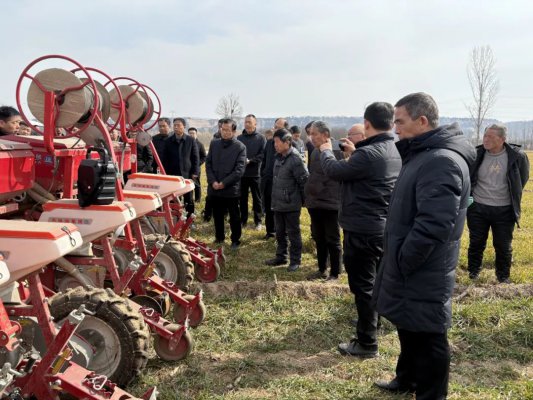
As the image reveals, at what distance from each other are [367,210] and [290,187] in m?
2.75

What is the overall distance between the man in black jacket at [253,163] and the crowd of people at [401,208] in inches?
59.0

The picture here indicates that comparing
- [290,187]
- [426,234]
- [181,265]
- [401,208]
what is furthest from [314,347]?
[290,187]

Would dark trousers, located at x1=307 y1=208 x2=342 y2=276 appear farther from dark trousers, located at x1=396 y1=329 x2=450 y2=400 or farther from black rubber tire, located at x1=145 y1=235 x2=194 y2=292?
dark trousers, located at x1=396 y1=329 x2=450 y2=400

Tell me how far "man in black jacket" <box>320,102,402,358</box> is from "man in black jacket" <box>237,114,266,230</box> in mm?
5141

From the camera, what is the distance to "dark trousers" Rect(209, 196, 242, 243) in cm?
778

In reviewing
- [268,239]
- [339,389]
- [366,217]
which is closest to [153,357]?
[339,389]

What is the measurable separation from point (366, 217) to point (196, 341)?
182 cm

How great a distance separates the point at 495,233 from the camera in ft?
20.5

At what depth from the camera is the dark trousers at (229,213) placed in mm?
7781

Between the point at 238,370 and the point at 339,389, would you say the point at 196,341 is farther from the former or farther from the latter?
the point at 339,389

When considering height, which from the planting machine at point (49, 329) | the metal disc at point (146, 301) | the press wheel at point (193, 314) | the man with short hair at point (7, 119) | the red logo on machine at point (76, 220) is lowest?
the press wheel at point (193, 314)

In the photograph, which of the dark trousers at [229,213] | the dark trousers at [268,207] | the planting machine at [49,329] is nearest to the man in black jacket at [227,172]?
the dark trousers at [229,213]

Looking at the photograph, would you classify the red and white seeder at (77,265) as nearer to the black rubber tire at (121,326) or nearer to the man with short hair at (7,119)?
the black rubber tire at (121,326)

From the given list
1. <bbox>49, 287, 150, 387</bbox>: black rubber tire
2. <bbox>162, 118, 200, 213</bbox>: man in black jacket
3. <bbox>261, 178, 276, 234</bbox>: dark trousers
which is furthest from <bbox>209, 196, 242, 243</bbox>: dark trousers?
<bbox>49, 287, 150, 387</bbox>: black rubber tire
